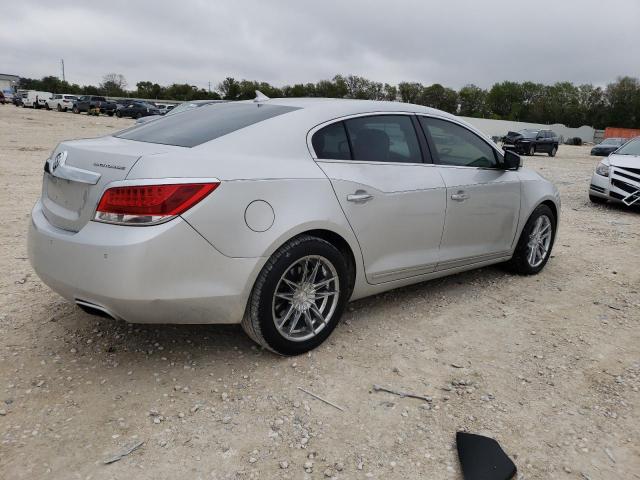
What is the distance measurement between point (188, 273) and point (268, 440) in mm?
917

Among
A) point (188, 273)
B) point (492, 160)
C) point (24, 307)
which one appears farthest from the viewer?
point (492, 160)

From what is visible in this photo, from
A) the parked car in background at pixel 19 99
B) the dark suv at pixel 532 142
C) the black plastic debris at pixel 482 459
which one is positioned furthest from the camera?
the parked car in background at pixel 19 99

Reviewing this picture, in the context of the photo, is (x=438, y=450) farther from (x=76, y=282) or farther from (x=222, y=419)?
(x=76, y=282)

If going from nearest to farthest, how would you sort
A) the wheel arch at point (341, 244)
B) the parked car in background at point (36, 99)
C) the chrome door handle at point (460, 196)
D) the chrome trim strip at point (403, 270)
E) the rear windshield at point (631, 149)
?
the wheel arch at point (341, 244) → the chrome trim strip at point (403, 270) → the chrome door handle at point (460, 196) → the rear windshield at point (631, 149) → the parked car in background at point (36, 99)

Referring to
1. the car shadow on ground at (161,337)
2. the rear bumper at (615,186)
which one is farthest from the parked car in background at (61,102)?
the car shadow on ground at (161,337)

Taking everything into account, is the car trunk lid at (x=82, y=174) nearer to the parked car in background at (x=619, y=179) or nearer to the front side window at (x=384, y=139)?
the front side window at (x=384, y=139)

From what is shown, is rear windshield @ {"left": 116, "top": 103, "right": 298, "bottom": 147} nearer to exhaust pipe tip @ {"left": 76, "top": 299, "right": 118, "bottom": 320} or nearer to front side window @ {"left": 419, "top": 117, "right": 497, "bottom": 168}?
exhaust pipe tip @ {"left": 76, "top": 299, "right": 118, "bottom": 320}

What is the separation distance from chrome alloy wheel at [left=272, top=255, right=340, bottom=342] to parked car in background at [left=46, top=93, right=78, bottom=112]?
48158mm

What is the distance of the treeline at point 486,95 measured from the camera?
258 ft

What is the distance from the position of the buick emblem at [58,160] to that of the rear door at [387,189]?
4.81 feet

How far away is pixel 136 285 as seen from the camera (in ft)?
8.72

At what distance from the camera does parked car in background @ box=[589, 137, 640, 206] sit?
30.8ft

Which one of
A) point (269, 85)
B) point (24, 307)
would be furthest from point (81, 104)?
point (24, 307)

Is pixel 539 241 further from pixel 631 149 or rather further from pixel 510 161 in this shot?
pixel 631 149
